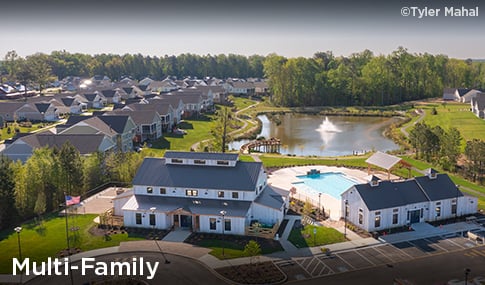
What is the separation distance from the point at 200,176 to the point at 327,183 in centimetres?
1397

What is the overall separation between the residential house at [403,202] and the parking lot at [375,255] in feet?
8.58

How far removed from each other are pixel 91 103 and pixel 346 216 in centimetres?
7251

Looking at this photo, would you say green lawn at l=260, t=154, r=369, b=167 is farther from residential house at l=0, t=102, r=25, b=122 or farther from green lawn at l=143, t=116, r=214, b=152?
residential house at l=0, t=102, r=25, b=122

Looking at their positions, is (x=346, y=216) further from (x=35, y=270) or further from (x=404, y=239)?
(x=35, y=270)

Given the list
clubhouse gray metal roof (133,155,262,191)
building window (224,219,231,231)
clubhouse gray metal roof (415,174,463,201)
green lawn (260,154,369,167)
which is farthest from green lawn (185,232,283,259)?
green lawn (260,154,369,167)

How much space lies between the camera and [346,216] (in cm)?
3189

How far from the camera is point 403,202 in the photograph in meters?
30.9

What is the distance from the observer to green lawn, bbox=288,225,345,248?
27.7 metres

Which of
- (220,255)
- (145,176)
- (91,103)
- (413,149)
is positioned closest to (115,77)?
(91,103)

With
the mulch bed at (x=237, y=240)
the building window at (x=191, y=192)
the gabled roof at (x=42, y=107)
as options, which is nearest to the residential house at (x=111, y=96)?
the gabled roof at (x=42, y=107)

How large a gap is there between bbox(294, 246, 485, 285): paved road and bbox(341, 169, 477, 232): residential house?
495cm

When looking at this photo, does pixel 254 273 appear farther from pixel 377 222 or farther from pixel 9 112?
pixel 9 112

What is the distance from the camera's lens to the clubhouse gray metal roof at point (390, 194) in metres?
30.4

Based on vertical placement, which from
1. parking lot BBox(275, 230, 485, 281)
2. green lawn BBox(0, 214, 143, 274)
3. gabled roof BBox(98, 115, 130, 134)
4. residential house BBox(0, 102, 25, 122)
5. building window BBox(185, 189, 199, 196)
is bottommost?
parking lot BBox(275, 230, 485, 281)
